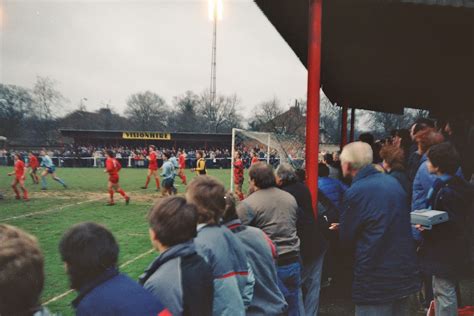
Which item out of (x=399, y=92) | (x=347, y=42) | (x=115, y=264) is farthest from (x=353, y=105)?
(x=115, y=264)

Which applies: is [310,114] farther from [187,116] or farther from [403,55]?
[187,116]

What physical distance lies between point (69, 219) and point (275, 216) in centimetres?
904

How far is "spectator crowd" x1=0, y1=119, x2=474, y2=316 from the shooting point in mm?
1620

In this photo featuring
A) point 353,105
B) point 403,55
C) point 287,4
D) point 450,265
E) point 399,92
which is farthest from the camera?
point 353,105

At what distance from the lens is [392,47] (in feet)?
24.1

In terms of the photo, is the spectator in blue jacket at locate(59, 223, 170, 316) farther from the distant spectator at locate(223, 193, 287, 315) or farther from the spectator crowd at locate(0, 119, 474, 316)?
the distant spectator at locate(223, 193, 287, 315)

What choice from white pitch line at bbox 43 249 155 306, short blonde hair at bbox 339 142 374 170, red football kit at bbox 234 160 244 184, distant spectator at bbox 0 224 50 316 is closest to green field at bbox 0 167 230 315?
white pitch line at bbox 43 249 155 306

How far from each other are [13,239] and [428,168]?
134 inches

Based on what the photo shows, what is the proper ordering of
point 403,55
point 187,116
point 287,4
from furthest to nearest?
point 187,116 < point 403,55 < point 287,4

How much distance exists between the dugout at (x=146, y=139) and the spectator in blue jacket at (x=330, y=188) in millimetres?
40499

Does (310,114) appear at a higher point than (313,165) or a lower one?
higher

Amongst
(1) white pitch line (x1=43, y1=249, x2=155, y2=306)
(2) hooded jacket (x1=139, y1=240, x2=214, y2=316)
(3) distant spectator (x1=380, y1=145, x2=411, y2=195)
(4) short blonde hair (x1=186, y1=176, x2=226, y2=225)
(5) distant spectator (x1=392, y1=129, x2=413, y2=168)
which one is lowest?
(1) white pitch line (x1=43, y1=249, x2=155, y2=306)

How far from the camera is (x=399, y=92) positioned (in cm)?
1139

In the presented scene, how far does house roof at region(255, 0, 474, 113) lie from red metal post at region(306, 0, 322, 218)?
0.62 metres
